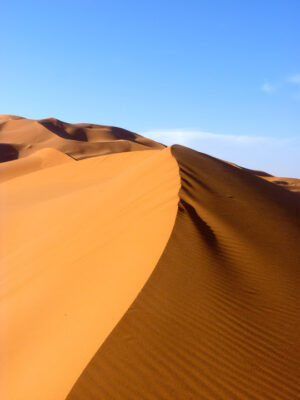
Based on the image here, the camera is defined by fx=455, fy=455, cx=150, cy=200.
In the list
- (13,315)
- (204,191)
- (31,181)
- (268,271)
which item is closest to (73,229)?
(204,191)

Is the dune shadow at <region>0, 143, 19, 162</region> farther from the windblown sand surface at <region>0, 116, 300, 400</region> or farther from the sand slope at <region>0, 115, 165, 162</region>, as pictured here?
the windblown sand surface at <region>0, 116, 300, 400</region>

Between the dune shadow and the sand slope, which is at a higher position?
the sand slope

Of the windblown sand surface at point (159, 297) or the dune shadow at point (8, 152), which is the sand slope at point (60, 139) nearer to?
the dune shadow at point (8, 152)

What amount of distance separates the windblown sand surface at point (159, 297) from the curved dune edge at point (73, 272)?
0.02 meters

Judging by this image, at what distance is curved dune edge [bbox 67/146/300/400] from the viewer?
9.46 ft

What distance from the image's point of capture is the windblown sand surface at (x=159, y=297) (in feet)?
9.77

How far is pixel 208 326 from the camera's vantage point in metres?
3.50

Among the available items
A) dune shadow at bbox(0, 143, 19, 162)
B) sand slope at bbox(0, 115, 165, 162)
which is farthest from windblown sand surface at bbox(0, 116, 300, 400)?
dune shadow at bbox(0, 143, 19, 162)

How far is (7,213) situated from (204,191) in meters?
6.20

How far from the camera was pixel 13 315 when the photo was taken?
15.8ft

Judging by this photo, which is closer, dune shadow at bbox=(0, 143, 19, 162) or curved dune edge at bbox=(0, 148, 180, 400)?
curved dune edge at bbox=(0, 148, 180, 400)

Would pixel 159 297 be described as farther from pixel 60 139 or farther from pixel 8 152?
pixel 60 139

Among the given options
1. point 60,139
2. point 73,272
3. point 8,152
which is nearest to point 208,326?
point 73,272

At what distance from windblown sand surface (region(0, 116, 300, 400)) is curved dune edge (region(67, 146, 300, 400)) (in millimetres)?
10
